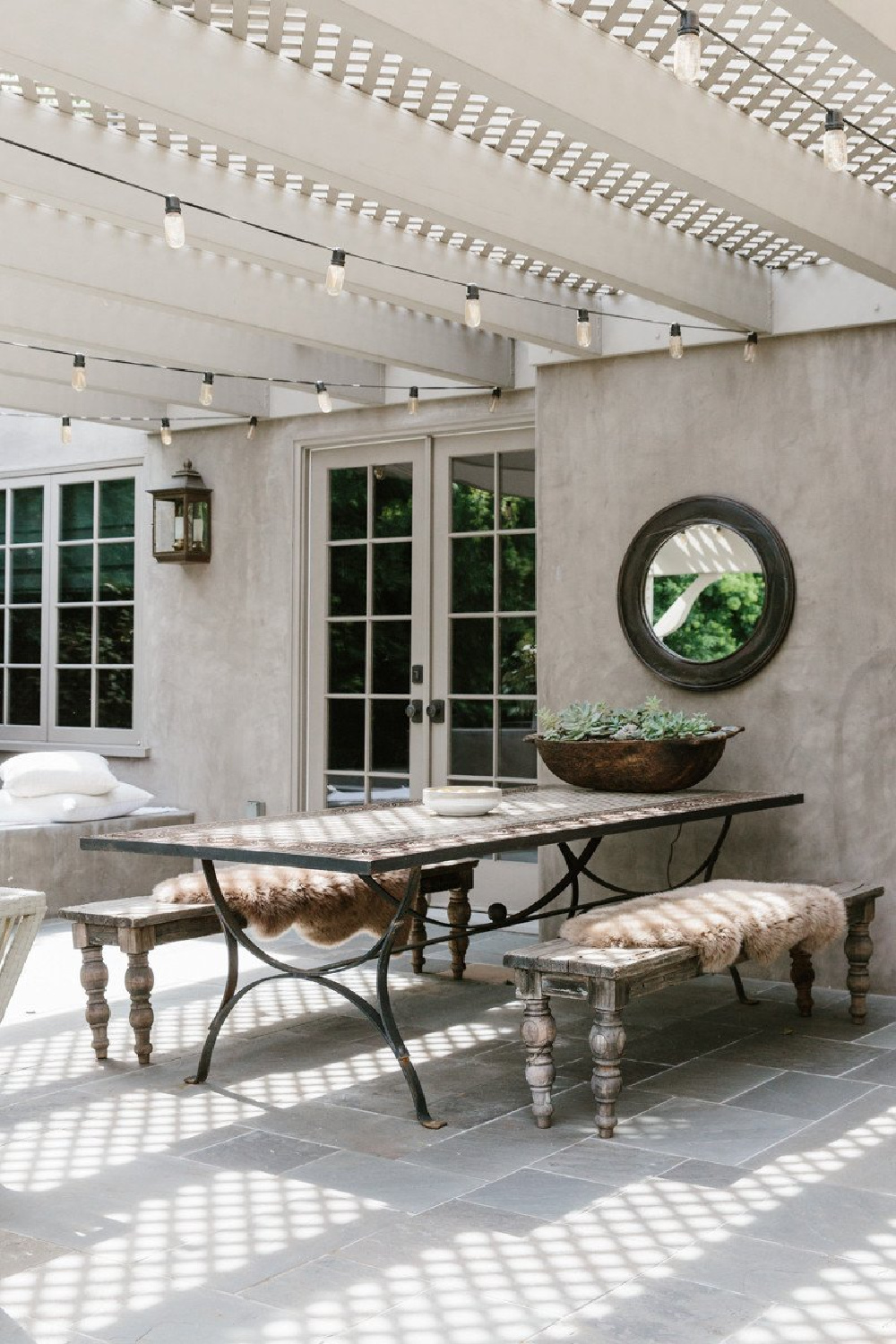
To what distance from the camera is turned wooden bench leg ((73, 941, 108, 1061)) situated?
4.37 m

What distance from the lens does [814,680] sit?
214 inches

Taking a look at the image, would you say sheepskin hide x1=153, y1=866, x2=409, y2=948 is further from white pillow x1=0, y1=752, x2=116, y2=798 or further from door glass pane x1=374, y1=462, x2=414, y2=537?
door glass pane x1=374, y1=462, x2=414, y2=537

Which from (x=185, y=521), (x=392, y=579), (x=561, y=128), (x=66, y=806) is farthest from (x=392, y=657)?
(x=561, y=128)

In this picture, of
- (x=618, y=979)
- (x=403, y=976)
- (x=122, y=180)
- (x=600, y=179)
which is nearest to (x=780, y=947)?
(x=618, y=979)

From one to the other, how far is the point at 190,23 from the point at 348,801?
4.38 m

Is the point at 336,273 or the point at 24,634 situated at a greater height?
the point at 336,273

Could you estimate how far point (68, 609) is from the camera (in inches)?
316

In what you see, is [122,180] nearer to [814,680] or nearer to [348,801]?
[814,680]

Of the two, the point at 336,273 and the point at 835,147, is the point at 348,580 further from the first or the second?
the point at 835,147

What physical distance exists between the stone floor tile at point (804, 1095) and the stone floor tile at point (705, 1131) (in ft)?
0.24

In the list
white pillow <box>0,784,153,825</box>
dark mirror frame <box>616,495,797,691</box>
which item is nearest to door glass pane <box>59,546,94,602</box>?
white pillow <box>0,784,153,825</box>

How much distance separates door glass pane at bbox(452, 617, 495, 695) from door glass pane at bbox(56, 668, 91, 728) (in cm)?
231

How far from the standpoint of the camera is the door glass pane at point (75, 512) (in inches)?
315

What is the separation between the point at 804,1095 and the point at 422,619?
3.37 metres
